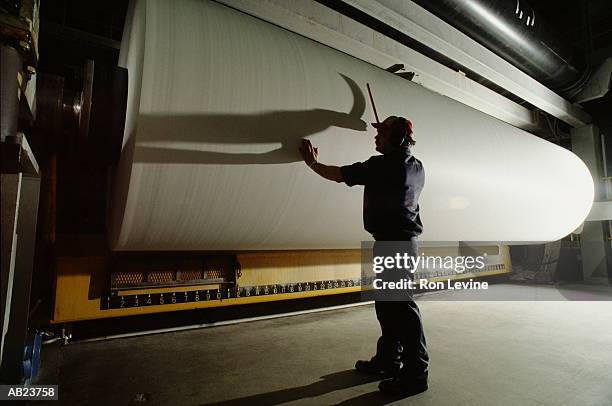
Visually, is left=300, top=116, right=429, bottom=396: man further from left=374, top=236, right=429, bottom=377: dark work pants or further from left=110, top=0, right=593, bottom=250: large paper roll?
left=110, top=0, right=593, bottom=250: large paper roll

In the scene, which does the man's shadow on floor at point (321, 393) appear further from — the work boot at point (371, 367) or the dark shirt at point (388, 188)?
the dark shirt at point (388, 188)

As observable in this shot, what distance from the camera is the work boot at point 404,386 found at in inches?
40.4

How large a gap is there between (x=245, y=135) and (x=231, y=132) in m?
0.05

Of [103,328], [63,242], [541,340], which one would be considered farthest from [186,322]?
[541,340]

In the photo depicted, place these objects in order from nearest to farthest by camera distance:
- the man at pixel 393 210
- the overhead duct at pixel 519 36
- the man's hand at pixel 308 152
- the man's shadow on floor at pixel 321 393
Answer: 1. the man's shadow on floor at pixel 321 393
2. the man at pixel 393 210
3. the man's hand at pixel 308 152
4. the overhead duct at pixel 519 36

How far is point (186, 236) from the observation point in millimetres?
1259

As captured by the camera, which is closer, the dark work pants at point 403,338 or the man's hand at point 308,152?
the dark work pants at point 403,338

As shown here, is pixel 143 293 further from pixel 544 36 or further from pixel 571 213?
pixel 571 213

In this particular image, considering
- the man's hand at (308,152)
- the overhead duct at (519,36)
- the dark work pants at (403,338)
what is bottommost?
the dark work pants at (403,338)

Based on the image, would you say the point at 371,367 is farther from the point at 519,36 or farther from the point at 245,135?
the point at 519,36

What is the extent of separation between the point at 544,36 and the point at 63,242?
3008 mm

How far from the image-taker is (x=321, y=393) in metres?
1.02

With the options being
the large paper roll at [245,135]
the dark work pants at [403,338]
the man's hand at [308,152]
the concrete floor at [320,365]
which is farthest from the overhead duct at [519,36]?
the concrete floor at [320,365]

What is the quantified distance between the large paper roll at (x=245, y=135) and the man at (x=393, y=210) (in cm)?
21
